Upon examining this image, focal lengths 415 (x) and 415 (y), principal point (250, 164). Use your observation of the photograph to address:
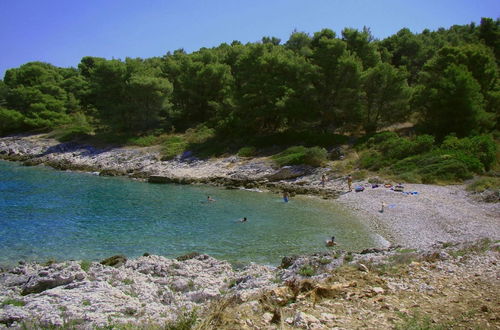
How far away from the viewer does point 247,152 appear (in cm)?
4438

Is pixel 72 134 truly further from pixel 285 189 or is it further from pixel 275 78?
pixel 285 189

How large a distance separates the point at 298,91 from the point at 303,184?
14093 millimetres

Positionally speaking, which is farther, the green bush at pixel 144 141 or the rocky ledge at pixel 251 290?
the green bush at pixel 144 141

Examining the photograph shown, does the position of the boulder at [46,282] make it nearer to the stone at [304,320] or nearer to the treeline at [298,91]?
the stone at [304,320]

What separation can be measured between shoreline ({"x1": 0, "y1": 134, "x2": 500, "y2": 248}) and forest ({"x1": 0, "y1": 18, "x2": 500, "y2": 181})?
2.59 metres

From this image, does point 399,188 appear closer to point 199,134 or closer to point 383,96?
point 383,96

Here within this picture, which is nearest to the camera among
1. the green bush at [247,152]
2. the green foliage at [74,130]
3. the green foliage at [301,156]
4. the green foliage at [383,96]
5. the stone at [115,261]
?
the stone at [115,261]

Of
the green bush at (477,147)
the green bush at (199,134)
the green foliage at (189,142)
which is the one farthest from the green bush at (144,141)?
the green bush at (477,147)

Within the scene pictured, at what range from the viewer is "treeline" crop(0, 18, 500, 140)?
136 ft

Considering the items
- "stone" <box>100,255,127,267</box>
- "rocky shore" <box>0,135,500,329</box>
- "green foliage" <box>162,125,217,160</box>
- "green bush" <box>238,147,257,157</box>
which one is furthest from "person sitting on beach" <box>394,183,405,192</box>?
"green foliage" <box>162,125,217,160</box>

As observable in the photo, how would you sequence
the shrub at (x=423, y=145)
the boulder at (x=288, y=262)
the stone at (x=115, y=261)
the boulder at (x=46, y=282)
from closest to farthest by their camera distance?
the boulder at (x=46, y=282), the boulder at (x=288, y=262), the stone at (x=115, y=261), the shrub at (x=423, y=145)

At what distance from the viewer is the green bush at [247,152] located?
44281mm

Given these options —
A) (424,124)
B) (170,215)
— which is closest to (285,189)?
(170,215)

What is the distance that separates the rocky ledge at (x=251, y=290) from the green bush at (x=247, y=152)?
1097 inches
